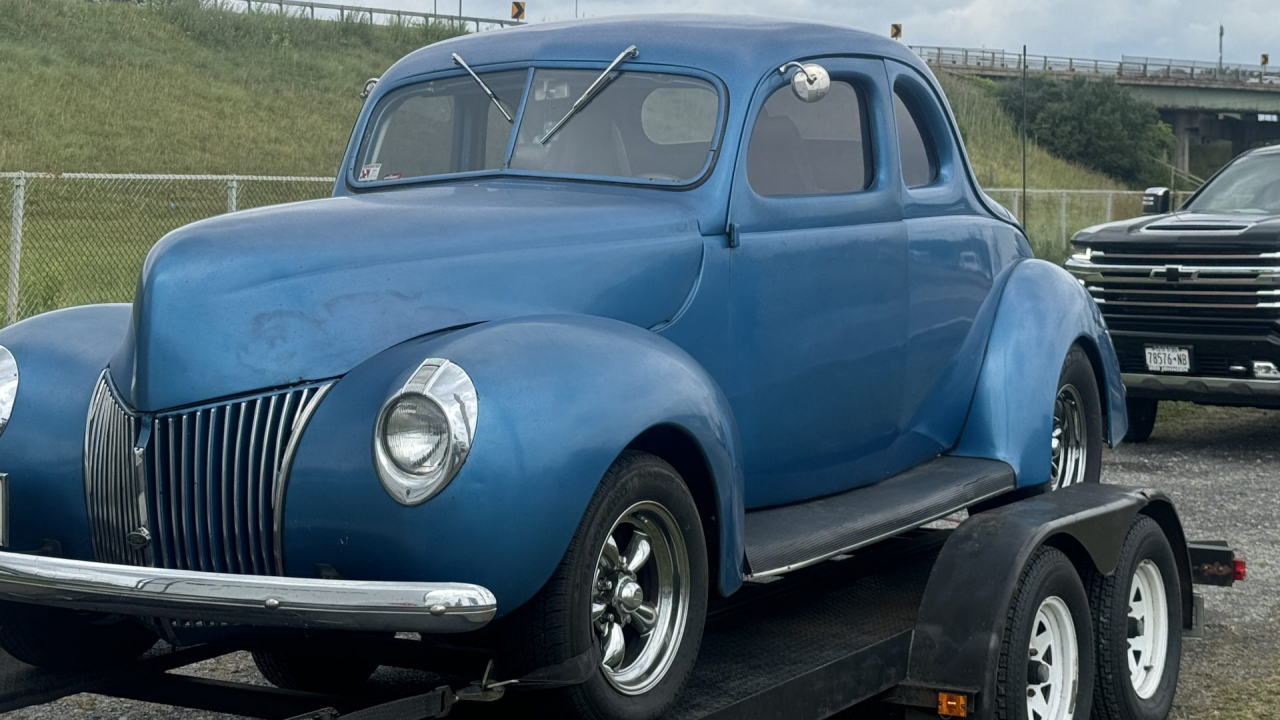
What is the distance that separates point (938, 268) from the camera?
5.09m

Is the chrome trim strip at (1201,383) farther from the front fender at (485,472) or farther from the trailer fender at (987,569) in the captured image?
the front fender at (485,472)

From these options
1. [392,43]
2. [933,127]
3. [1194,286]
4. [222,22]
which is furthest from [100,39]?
[933,127]

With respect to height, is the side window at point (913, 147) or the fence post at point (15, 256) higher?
the side window at point (913, 147)

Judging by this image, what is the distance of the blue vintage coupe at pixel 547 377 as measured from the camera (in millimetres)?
3109

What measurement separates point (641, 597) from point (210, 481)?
97 cm

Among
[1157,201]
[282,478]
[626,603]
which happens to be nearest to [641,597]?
[626,603]

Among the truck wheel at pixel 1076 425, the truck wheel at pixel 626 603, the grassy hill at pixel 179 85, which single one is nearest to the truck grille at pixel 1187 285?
the truck wheel at pixel 1076 425

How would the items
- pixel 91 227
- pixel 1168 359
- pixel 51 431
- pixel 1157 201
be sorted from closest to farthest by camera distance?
pixel 51 431
pixel 1168 359
pixel 1157 201
pixel 91 227

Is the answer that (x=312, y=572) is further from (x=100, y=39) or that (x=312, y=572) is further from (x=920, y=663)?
(x=100, y=39)

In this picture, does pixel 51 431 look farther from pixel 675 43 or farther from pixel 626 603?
pixel 675 43

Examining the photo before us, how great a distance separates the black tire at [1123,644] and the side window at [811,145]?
140 cm

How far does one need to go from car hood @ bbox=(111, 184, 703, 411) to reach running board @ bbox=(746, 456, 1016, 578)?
685 millimetres

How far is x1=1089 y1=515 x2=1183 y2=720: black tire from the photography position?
448 cm

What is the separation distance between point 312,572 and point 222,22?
1737 inches
